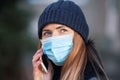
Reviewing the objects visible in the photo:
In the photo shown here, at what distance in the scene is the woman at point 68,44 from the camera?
4.24 m

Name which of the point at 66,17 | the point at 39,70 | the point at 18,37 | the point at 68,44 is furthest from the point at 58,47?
the point at 18,37

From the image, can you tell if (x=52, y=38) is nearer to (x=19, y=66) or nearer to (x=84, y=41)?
(x=84, y=41)

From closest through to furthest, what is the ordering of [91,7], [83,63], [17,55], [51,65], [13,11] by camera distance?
[83,63] < [51,65] < [13,11] < [17,55] < [91,7]

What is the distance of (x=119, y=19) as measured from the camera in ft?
47.2

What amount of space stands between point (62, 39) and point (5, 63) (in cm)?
501

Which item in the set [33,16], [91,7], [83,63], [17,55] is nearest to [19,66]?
[17,55]

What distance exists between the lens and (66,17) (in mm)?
4371

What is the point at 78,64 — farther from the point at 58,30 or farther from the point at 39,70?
the point at 39,70

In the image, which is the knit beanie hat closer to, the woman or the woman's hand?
the woman

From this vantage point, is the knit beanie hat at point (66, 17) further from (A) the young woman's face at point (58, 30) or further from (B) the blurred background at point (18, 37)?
(B) the blurred background at point (18, 37)

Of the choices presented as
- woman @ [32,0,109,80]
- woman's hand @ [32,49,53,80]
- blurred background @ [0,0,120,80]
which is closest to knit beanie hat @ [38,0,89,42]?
woman @ [32,0,109,80]

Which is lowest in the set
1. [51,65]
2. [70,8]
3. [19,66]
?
[19,66]

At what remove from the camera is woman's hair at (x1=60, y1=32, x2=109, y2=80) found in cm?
423

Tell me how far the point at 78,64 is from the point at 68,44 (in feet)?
0.61
